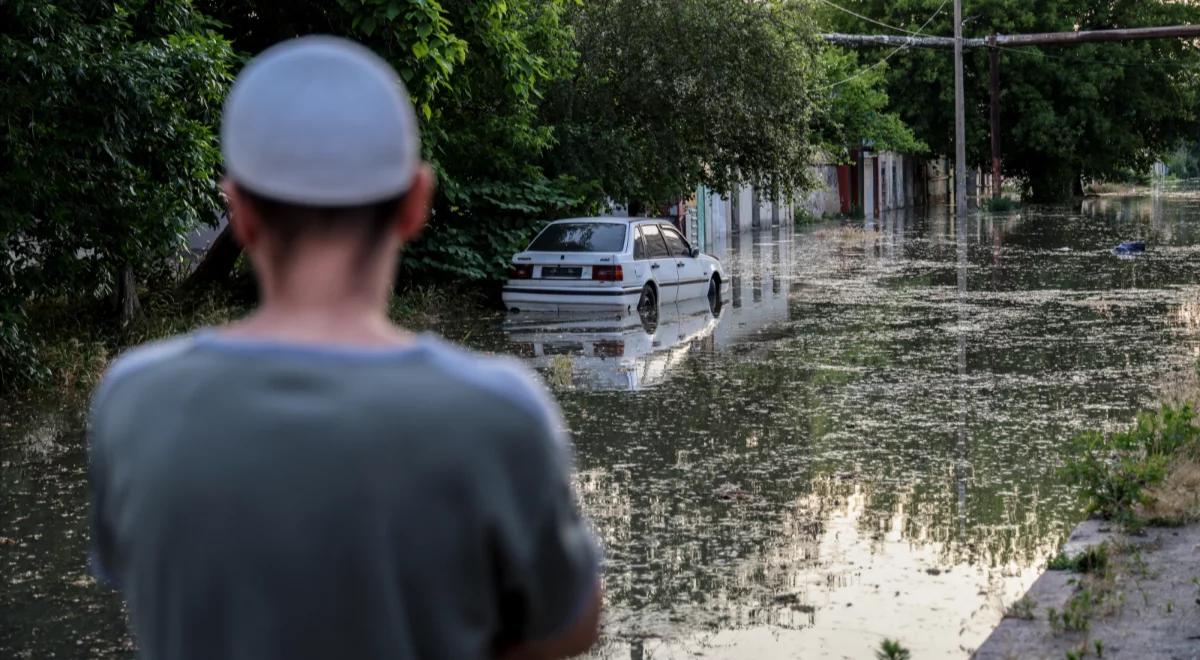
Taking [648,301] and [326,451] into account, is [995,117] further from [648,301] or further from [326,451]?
[326,451]

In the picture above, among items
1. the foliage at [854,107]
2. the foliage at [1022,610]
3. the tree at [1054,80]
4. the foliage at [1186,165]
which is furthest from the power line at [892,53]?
the foliage at [1186,165]

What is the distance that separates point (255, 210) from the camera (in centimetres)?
205

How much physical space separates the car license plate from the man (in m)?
17.6

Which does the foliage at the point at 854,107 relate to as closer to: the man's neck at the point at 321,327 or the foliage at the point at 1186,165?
the man's neck at the point at 321,327

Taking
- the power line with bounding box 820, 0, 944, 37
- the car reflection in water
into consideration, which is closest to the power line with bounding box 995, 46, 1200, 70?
the power line with bounding box 820, 0, 944, 37

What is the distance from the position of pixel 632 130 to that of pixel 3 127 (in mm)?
14258

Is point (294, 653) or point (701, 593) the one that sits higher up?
point (294, 653)

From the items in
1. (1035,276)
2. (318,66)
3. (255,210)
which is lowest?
(1035,276)

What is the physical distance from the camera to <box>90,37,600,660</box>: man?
1.90m

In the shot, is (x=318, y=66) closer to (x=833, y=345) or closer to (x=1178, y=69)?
(x=833, y=345)

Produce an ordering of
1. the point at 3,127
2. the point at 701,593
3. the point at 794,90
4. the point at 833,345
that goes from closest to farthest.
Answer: the point at 701,593 < the point at 3,127 < the point at 833,345 < the point at 794,90

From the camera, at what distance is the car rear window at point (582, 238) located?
20.0 metres

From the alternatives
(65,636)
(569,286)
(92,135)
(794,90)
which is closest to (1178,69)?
(794,90)

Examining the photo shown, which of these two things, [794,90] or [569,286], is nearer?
[569,286]
